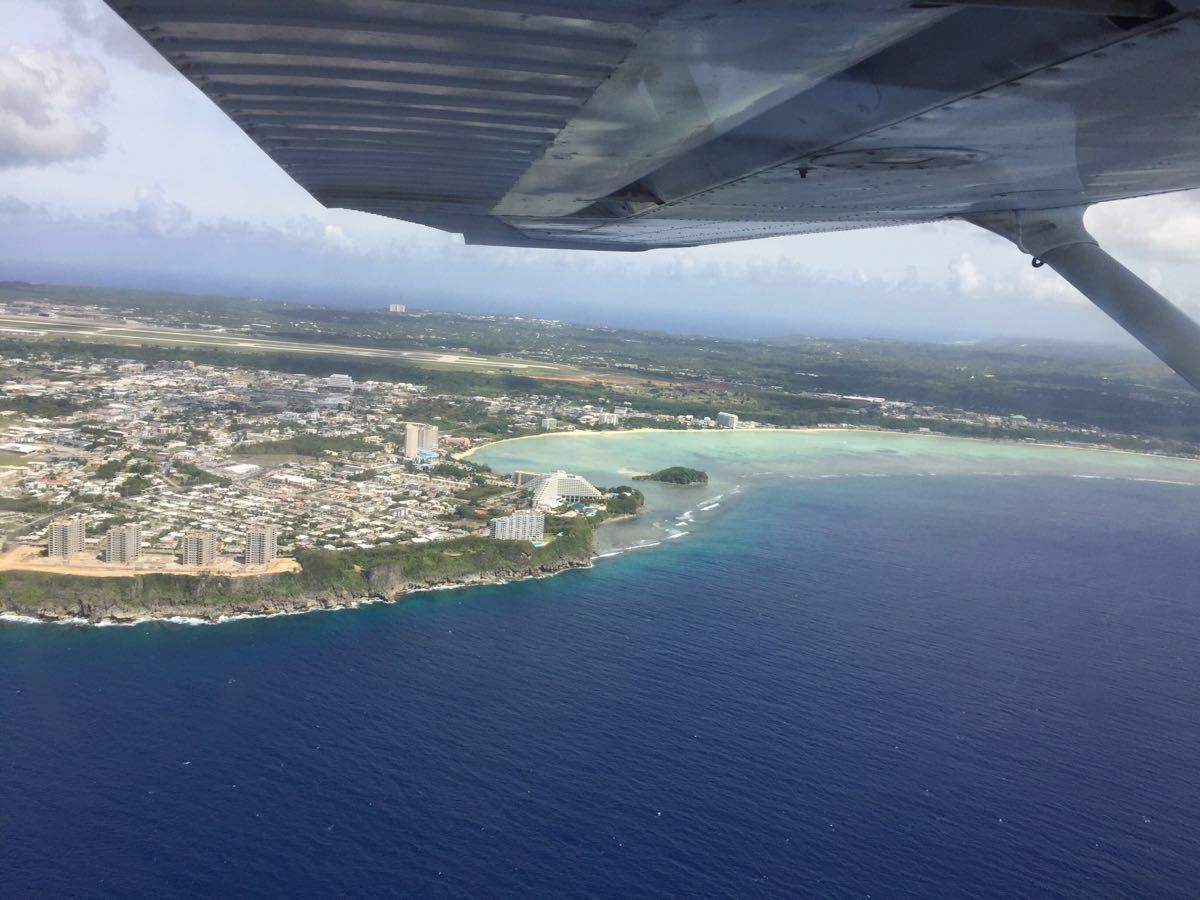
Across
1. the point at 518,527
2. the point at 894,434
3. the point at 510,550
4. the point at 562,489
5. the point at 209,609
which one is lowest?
the point at 209,609

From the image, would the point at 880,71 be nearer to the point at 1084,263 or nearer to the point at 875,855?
the point at 1084,263

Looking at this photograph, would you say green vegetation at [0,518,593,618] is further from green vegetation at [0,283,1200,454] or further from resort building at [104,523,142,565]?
green vegetation at [0,283,1200,454]

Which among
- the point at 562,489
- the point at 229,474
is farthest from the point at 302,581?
the point at 562,489

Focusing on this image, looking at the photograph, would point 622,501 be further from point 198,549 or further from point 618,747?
point 618,747

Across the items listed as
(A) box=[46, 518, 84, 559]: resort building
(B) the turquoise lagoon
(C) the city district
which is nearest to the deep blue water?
(A) box=[46, 518, 84, 559]: resort building

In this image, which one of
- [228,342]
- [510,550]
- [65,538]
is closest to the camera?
[65,538]

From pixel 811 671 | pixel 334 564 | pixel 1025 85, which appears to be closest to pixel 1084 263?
pixel 1025 85

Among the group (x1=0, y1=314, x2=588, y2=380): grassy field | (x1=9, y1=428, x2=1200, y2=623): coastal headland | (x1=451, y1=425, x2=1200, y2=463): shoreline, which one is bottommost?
(x1=9, y1=428, x2=1200, y2=623): coastal headland
